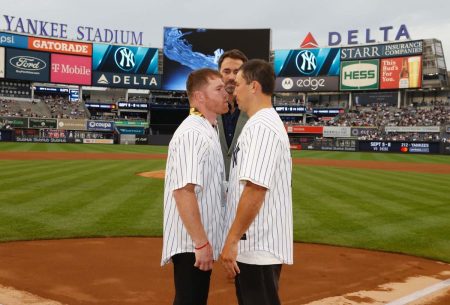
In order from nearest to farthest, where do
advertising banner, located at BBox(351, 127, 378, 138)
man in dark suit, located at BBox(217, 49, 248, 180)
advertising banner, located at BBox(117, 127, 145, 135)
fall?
man in dark suit, located at BBox(217, 49, 248, 180) < advertising banner, located at BBox(351, 127, 378, 138) < advertising banner, located at BBox(117, 127, 145, 135)

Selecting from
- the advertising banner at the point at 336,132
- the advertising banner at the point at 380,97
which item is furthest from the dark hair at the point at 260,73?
the advertising banner at the point at 380,97

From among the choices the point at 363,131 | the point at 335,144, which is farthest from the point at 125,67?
the point at 363,131

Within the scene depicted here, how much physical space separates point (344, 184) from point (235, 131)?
1350 centimetres

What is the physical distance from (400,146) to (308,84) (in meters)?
21.1

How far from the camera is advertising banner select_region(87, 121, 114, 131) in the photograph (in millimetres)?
60781

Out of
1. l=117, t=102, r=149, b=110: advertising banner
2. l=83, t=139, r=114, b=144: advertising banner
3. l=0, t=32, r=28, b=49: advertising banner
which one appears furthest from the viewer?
l=117, t=102, r=149, b=110: advertising banner

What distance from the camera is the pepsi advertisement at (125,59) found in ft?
215

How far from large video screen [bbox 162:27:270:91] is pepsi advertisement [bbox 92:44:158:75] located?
2597mm

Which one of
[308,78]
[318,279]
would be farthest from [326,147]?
[318,279]

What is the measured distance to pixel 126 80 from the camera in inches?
2613

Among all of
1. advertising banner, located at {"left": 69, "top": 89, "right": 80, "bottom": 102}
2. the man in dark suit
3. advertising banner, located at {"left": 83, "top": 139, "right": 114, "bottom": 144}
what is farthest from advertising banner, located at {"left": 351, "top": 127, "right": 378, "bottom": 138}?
the man in dark suit

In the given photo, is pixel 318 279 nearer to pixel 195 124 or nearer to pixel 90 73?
pixel 195 124

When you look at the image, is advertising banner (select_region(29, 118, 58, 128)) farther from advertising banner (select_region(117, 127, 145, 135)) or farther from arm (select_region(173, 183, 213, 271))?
arm (select_region(173, 183, 213, 271))

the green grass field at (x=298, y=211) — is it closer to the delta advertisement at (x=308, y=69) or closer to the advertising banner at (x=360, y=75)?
the advertising banner at (x=360, y=75)
